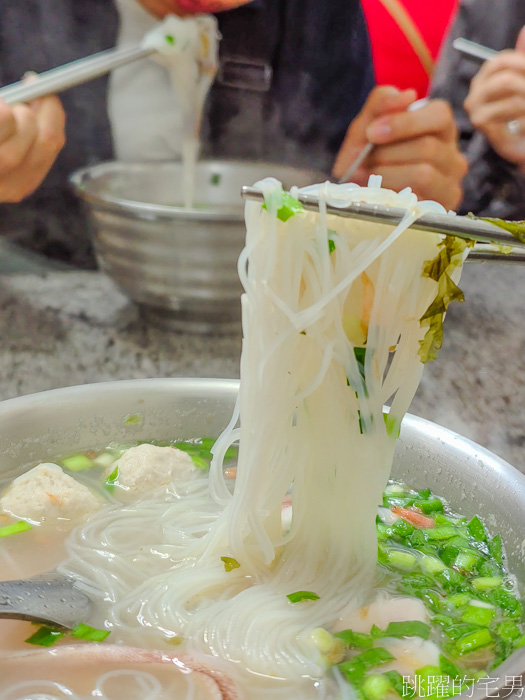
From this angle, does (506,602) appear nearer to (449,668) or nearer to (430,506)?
(449,668)

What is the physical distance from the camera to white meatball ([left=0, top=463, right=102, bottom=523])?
1.46 m

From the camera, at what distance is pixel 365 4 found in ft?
11.3

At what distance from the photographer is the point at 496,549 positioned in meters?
1.41

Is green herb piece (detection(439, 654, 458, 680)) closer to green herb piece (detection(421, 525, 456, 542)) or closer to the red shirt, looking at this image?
green herb piece (detection(421, 525, 456, 542))

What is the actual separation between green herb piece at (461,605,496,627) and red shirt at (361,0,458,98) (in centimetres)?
312

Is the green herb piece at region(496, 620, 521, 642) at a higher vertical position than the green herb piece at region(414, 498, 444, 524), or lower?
higher

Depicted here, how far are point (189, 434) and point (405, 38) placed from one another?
2.83 meters

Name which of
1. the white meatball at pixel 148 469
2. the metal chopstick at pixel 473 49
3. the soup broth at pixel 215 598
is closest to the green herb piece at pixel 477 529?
the soup broth at pixel 215 598

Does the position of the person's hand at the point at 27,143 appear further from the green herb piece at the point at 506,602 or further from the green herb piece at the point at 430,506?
the green herb piece at the point at 506,602

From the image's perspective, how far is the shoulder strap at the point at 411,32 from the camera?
3.43 meters

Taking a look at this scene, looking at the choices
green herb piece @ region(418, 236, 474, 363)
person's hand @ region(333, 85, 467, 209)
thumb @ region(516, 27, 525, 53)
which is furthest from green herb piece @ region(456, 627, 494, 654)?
thumb @ region(516, 27, 525, 53)

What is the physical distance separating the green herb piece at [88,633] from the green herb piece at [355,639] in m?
0.43

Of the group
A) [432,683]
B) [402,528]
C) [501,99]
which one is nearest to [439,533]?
[402,528]

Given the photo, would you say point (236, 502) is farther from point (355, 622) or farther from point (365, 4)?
point (365, 4)
